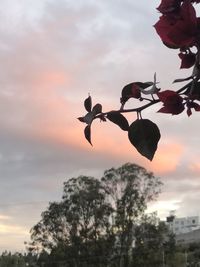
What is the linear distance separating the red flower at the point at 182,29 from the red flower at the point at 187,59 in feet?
0.14

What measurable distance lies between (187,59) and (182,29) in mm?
79

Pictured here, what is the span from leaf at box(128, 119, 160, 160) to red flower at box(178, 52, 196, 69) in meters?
0.14

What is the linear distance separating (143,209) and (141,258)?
10.4 feet

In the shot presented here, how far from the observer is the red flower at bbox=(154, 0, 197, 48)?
0.94 m

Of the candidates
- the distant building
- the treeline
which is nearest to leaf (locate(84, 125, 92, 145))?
the treeline

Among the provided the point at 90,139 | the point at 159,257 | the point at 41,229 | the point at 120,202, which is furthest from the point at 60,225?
the point at 90,139

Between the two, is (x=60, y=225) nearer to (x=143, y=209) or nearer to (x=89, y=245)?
(x=89, y=245)

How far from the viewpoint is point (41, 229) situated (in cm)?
4044

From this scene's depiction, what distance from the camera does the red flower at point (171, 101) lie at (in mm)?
1019

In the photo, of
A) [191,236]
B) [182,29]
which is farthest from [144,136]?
[191,236]

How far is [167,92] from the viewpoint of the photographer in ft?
3.35

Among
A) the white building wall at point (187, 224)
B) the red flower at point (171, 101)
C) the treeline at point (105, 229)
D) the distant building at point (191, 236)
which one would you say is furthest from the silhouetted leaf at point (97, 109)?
the white building wall at point (187, 224)

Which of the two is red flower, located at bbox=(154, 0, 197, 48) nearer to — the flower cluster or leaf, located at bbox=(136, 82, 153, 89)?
the flower cluster

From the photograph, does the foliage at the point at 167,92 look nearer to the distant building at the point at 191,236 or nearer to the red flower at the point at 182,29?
the red flower at the point at 182,29
